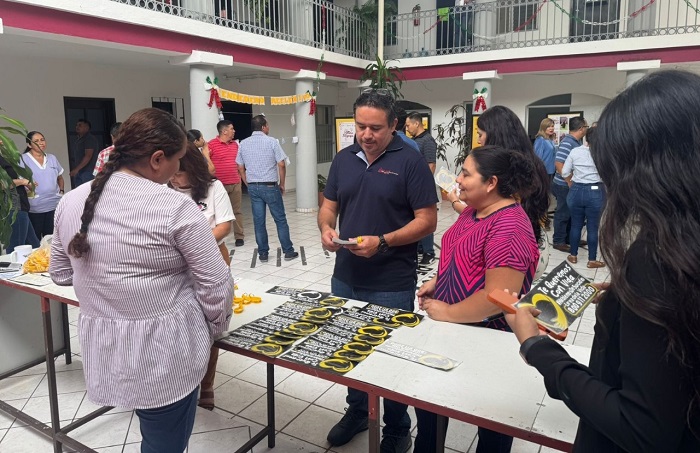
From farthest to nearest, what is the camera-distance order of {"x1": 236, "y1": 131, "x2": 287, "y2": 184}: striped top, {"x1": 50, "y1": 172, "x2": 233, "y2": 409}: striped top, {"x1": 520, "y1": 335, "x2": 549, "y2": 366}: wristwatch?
1. {"x1": 236, "y1": 131, "x2": 287, "y2": 184}: striped top
2. {"x1": 50, "y1": 172, "x2": 233, "y2": 409}: striped top
3. {"x1": 520, "y1": 335, "x2": 549, "y2": 366}: wristwatch

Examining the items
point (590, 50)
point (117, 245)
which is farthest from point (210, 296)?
point (590, 50)

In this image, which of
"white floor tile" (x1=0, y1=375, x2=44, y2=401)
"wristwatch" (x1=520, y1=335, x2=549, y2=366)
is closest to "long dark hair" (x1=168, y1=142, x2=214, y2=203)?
Result: "white floor tile" (x1=0, y1=375, x2=44, y2=401)

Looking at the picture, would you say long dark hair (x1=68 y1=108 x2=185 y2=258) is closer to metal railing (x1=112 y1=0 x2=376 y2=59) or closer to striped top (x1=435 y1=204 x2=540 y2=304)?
striped top (x1=435 y1=204 x2=540 y2=304)

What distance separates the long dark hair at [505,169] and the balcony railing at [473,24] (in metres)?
7.11

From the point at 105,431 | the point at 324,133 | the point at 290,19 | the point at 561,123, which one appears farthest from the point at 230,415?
the point at 324,133

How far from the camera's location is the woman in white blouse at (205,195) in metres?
2.62

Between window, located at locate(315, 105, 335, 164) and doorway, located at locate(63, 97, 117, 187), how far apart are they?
5.17 m

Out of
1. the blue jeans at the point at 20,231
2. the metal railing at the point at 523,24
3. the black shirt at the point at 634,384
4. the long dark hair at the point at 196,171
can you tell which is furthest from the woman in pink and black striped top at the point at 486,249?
the metal railing at the point at 523,24

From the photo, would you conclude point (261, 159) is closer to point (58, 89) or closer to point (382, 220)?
point (382, 220)

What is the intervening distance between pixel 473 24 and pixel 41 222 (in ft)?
30.4

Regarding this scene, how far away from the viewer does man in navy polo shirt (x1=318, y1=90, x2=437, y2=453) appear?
2.33 m

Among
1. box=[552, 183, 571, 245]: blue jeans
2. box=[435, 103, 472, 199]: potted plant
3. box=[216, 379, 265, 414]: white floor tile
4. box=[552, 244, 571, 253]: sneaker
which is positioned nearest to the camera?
box=[216, 379, 265, 414]: white floor tile

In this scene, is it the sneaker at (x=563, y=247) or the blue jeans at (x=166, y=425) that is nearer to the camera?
the blue jeans at (x=166, y=425)

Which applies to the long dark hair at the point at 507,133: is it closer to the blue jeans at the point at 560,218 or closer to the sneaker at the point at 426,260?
the sneaker at the point at 426,260
